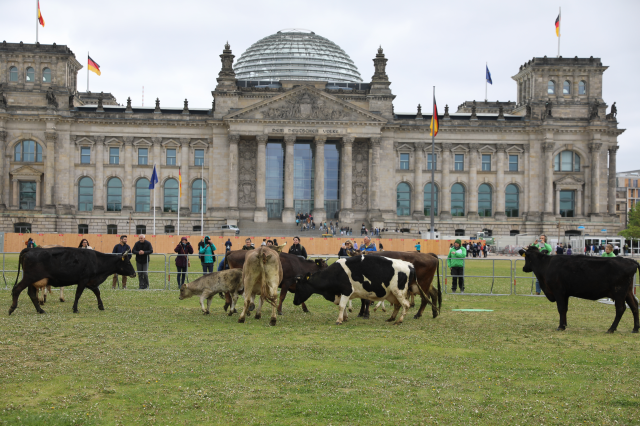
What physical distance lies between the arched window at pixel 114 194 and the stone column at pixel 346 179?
28.6 m

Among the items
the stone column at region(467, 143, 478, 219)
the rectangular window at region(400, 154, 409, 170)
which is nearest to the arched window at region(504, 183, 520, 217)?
the stone column at region(467, 143, 478, 219)

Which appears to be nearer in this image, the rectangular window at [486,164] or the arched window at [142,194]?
the arched window at [142,194]

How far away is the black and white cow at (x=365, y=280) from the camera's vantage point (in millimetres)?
18688

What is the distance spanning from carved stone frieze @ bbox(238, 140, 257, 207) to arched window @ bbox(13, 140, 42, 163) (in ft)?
82.7

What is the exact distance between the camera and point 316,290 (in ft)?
63.1

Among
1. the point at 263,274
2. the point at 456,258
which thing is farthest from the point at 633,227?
the point at 263,274

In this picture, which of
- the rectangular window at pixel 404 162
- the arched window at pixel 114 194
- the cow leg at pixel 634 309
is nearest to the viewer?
the cow leg at pixel 634 309

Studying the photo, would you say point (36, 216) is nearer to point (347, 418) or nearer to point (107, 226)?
point (107, 226)

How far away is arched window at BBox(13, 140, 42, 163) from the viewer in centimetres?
8475

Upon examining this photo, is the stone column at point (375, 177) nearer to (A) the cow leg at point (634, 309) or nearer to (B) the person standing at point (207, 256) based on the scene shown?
(B) the person standing at point (207, 256)

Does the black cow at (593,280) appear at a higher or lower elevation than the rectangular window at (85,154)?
lower

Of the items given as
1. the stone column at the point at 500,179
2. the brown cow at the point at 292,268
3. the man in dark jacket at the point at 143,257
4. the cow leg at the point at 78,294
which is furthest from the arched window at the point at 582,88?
the cow leg at the point at 78,294

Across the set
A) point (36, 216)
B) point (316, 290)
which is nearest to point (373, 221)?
point (36, 216)

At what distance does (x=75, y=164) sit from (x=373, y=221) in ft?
126
